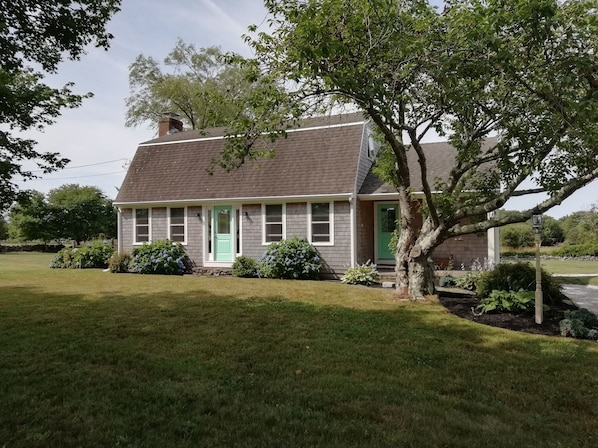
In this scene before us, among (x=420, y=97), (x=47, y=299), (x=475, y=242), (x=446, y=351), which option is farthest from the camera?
(x=475, y=242)

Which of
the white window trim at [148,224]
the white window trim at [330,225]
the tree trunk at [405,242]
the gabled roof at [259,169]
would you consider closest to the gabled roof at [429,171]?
the gabled roof at [259,169]

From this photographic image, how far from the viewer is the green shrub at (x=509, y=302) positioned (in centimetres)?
772

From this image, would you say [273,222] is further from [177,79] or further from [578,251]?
[578,251]

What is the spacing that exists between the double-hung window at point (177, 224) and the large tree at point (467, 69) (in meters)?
9.44

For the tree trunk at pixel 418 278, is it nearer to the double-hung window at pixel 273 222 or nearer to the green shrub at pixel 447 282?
the green shrub at pixel 447 282

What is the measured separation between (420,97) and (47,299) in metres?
9.13

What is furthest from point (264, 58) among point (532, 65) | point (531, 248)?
point (531, 248)

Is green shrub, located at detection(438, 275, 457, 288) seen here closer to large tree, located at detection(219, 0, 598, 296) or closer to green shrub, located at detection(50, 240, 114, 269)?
large tree, located at detection(219, 0, 598, 296)

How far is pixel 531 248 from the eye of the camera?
2727 centimetres

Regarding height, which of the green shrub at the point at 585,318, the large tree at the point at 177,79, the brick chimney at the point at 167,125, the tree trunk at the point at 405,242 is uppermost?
the large tree at the point at 177,79

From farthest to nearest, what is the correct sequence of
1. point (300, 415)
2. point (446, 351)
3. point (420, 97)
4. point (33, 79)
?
1. point (420, 97)
2. point (33, 79)
3. point (446, 351)
4. point (300, 415)

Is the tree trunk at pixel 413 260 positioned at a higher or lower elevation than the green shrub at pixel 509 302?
higher

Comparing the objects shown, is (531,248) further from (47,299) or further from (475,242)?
(47,299)

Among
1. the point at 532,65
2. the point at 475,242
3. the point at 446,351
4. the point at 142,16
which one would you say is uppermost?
the point at 142,16
